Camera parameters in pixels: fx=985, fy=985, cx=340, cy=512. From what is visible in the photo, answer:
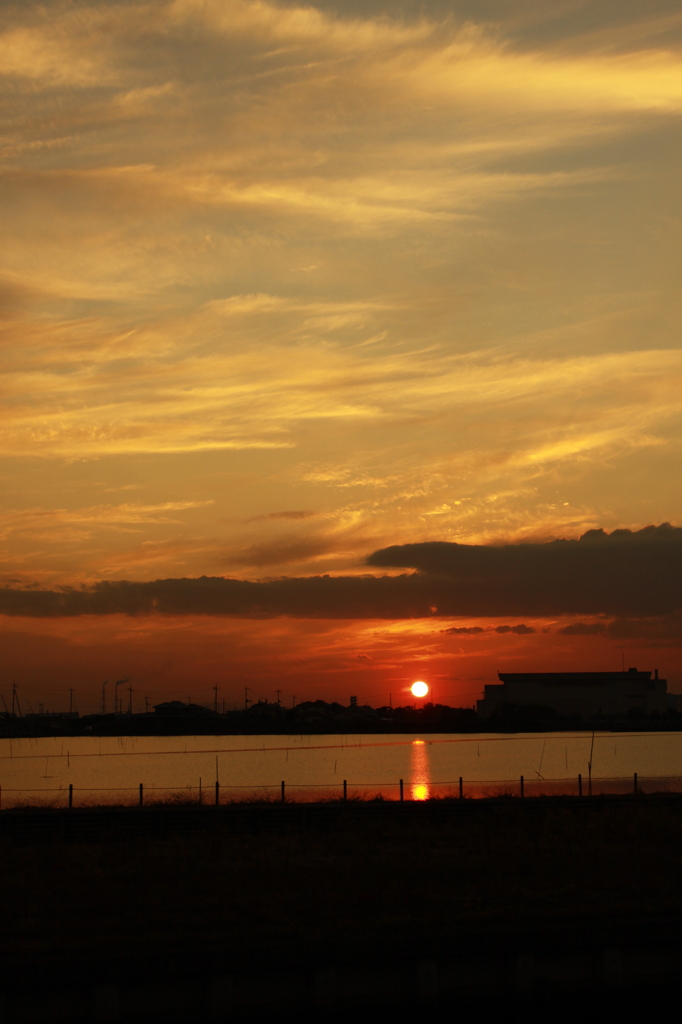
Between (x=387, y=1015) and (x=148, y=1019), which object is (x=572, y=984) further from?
(x=148, y=1019)

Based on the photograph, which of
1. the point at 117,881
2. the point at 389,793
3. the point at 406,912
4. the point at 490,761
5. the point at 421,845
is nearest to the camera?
the point at 406,912

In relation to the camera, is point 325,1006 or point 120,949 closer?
point 325,1006

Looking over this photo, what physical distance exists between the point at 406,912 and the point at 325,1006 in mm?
4789

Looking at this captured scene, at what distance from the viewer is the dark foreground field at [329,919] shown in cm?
1513

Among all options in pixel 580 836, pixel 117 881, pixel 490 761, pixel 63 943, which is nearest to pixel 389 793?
pixel 580 836

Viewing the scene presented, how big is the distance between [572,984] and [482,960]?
62.2 inches

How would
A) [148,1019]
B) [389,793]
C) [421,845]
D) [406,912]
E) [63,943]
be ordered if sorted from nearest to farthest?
1. [148,1019]
2. [63,943]
3. [406,912]
4. [421,845]
5. [389,793]

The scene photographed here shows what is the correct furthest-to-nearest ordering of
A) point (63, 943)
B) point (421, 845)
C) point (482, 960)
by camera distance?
1. point (421, 845)
2. point (63, 943)
3. point (482, 960)

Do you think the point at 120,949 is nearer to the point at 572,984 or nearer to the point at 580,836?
the point at 572,984

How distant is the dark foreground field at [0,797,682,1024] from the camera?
15133 mm

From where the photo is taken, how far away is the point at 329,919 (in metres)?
19.0

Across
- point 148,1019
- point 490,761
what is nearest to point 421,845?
point 148,1019

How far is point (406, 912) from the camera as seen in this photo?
64.5ft

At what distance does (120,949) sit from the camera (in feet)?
54.2
